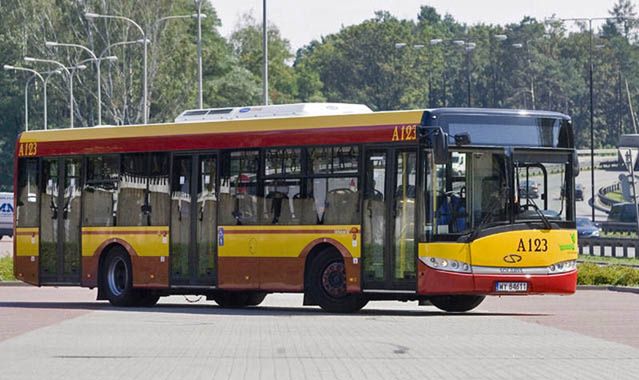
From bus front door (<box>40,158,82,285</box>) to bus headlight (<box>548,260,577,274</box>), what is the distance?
861cm

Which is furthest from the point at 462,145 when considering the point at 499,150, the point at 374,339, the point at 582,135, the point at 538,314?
the point at 582,135

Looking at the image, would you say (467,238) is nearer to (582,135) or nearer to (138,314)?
(138,314)

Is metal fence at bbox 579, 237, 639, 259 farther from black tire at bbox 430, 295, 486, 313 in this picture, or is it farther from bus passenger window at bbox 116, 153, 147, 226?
black tire at bbox 430, 295, 486, 313

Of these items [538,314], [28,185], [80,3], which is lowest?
[538,314]

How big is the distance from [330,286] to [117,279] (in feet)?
15.8

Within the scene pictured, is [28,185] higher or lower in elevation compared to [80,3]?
lower

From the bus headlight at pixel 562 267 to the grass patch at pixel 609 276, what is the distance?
10.6 meters

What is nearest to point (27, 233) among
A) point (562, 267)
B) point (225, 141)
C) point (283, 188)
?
point (225, 141)

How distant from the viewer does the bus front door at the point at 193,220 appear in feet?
95.5

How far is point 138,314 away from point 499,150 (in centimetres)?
601

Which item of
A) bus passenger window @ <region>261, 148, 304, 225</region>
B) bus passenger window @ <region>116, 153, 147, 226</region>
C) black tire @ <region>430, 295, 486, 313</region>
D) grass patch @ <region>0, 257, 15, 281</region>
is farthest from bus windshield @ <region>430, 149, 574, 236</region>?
grass patch @ <region>0, 257, 15, 281</region>

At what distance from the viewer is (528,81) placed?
617 ft

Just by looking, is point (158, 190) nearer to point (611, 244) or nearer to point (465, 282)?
point (465, 282)

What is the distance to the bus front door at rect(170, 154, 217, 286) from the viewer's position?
2909cm
